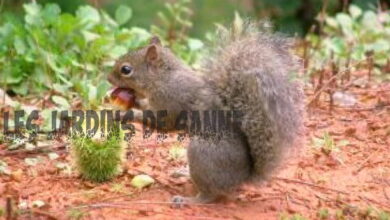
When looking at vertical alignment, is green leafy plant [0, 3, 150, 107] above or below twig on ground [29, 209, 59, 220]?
above

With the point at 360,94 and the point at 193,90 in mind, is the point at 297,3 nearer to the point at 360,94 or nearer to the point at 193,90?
the point at 360,94

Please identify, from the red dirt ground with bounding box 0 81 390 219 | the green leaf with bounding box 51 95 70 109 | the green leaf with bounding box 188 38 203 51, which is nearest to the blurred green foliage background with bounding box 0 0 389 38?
the green leaf with bounding box 188 38 203 51

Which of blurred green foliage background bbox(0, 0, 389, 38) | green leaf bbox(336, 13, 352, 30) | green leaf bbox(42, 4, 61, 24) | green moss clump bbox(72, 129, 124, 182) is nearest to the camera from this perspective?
green moss clump bbox(72, 129, 124, 182)

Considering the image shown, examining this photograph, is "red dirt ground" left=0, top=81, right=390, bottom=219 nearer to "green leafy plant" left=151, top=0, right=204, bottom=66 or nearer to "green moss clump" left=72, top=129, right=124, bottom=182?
"green moss clump" left=72, top=129, right=124, bottom=182

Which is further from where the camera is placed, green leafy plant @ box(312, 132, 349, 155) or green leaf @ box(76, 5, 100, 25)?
green leaf @ box(76, 5, 100, 25)

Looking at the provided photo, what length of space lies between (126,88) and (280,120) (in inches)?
43.9

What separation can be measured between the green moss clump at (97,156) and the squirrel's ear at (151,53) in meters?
0.52

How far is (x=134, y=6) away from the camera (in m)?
8.46

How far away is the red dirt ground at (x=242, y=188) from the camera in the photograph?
3568 mm

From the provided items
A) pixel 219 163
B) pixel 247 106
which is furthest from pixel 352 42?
pixel 219 163

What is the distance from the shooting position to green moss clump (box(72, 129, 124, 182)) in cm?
384

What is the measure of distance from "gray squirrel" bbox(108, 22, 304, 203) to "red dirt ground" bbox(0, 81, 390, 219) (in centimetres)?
17

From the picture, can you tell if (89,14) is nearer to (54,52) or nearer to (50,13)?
(50,13)

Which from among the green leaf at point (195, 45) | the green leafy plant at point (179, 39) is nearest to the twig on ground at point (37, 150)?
the green leafy plant at point (179, 39)
